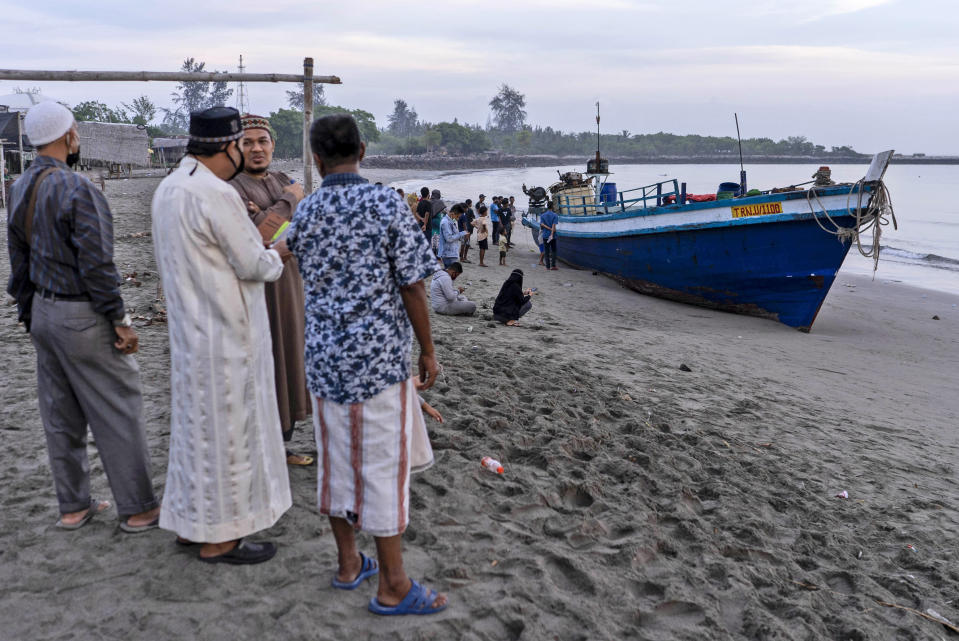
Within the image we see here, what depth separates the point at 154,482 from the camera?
11.1ft

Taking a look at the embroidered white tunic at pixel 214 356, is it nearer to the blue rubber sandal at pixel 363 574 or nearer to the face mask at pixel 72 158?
the blue rubber sandal at pixel 363 574

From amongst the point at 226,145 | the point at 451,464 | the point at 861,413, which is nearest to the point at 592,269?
the point at 861,413

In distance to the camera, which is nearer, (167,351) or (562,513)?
(562,513)

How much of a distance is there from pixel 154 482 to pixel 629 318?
7.82 m

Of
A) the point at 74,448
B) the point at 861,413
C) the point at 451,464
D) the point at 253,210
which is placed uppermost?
the point at 253,210

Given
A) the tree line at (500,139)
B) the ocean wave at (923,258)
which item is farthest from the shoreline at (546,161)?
the ocean wave at (923,258)

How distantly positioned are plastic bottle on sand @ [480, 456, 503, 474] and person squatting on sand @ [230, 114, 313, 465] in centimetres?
104

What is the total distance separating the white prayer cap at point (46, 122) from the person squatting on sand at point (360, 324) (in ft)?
3.78

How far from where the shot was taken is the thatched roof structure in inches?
1208

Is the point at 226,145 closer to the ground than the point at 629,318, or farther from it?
farther from it

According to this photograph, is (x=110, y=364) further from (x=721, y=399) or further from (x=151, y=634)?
(x=721, y=399)

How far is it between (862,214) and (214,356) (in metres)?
9.46

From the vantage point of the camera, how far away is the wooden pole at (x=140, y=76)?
221 inches

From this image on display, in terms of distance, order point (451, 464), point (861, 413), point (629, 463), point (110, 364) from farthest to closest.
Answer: point (861, 413), point (629, 463), point (451, 464), point (110, 364)
